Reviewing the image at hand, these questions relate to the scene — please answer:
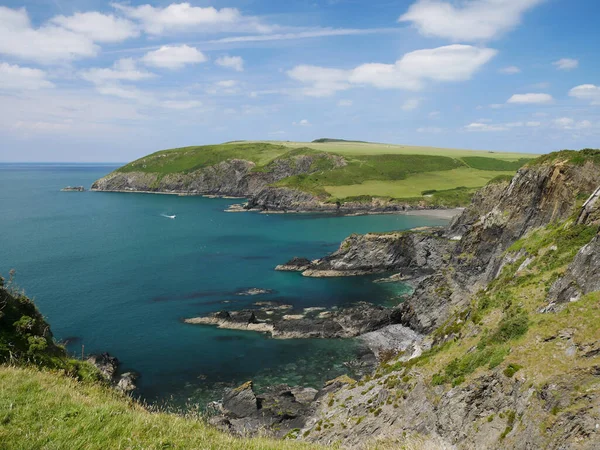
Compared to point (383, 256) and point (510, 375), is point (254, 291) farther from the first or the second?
point (510, 375)

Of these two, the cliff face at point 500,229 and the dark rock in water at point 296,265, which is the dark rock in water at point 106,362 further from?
the dark rock in water at point 296,265

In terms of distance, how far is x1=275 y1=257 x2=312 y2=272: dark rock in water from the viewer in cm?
9012

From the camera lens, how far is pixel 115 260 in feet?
319

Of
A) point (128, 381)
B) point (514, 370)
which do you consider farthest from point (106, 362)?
point (514, 370)

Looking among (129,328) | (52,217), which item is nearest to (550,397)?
(129,328)

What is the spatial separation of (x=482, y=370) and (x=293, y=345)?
Result: 35.3 m

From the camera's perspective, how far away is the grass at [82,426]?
931cm

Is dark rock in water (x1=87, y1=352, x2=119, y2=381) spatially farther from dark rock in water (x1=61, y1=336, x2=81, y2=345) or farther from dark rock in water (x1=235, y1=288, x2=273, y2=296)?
dark rock in water (x1=235, y1=288, x2=273, y2=296)

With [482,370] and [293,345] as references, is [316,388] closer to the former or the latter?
[293,345]

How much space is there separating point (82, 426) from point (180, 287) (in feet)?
235

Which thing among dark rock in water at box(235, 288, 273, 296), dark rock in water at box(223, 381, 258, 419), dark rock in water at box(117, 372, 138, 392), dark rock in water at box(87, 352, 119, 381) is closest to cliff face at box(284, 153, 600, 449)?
dark rock in water at box(223, 381, 258, 419)

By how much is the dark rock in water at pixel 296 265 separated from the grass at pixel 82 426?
7818 cm

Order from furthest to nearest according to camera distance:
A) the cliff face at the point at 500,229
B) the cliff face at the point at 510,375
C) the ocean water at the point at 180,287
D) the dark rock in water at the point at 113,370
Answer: the ocean water at the point at 180,287 < the cliff face at the point at 500,229 < the dark rock in water at the point at 113,370 < the cliff face at the point at 510,375

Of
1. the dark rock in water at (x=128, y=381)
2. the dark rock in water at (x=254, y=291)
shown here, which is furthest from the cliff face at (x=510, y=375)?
the dark rock in water at (x=254, y=291)
